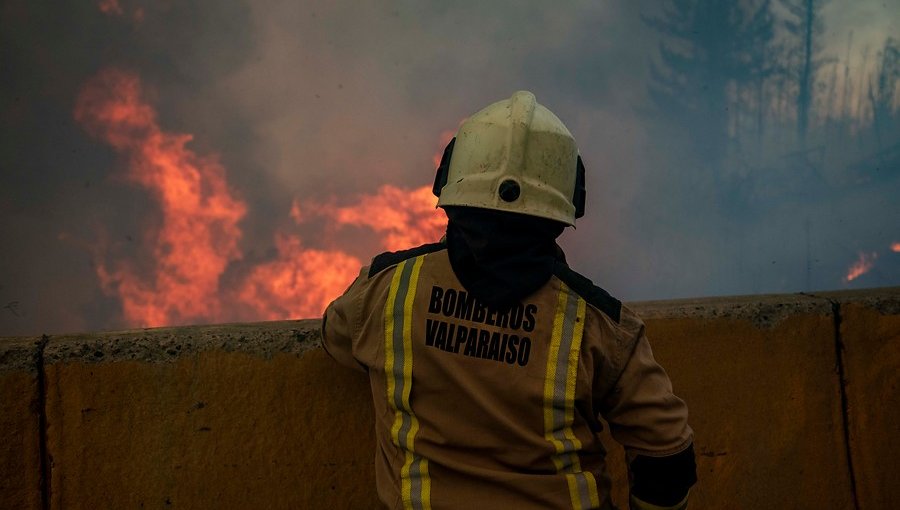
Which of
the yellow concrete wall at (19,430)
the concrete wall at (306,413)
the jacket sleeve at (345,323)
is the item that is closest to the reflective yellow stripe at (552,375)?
the jacket sleeve at (345,323)

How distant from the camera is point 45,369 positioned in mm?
2588

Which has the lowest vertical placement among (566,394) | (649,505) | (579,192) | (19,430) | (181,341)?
(649,505)

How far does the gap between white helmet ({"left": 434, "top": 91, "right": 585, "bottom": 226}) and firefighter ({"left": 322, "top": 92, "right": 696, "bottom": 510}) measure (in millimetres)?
33

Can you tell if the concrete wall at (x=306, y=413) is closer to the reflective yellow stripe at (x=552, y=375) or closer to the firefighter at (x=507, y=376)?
the firefighter at (x=507, y=376)

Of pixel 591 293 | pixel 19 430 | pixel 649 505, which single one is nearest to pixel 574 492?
pixel 649 505

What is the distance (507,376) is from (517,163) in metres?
0.76

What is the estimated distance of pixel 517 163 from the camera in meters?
2.28

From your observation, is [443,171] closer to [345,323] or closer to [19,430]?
[345,323]

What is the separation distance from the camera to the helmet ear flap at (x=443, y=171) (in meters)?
2.50

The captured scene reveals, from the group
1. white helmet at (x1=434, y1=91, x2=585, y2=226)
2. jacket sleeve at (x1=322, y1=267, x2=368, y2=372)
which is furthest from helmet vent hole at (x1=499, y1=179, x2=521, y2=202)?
jacket sleeve at (x1=322, y1=267, x2=368, y2=372)

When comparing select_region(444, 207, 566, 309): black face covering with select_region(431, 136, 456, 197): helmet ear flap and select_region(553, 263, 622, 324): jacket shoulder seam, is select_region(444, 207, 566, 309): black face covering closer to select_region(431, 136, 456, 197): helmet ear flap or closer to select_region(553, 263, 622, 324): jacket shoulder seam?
select_region(553, 263, 622, 324): jacket shoulder seam

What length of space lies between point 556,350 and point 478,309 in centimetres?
27

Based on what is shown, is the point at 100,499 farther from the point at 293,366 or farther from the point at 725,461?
the point at 725,461

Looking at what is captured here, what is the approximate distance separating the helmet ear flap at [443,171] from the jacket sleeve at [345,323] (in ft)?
1.53
